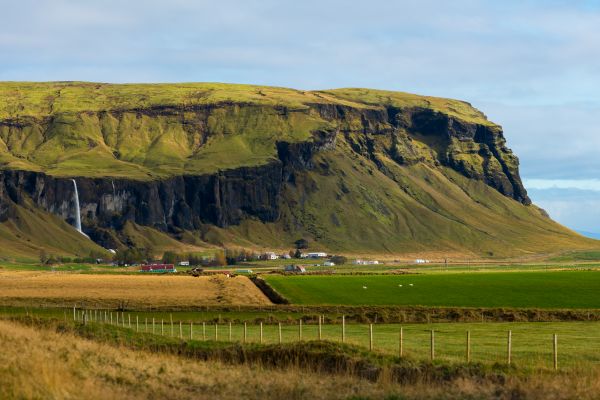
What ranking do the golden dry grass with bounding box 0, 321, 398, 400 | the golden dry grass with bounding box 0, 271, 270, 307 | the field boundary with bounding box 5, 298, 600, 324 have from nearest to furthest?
1. the golden dry grass with bounding box 0, 321, 398, 400
2. the field boundary with bounding box 5, 298, 600, 324
3. the golden dry grass with bounding box 0, 271, 270, 307

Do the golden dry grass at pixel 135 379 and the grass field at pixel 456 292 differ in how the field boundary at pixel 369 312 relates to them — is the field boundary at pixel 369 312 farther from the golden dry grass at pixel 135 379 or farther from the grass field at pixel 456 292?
the golden dry grass at pixel 135 379

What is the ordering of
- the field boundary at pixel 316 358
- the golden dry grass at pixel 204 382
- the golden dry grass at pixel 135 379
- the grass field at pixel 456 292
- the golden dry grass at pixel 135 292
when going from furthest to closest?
the golden dry grass at pixel 135 292 < the grass field at pixel 456 292 < the field boundary at pixel 316 358 < the golden dry grass at pixel 204 382 < the golden dry grass at pixel 135 379

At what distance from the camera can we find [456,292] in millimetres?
107875

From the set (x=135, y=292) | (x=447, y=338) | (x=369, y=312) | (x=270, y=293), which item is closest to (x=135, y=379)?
(x=447, y=338)

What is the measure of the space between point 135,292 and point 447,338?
62137 millimetres

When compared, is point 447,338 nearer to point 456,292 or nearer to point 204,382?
point 204,382

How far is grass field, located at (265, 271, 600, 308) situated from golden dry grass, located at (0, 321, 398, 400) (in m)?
55.4

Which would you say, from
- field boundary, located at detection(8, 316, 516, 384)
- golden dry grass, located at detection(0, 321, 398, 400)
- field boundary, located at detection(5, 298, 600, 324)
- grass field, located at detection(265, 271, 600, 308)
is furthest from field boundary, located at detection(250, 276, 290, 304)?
golden dry grass, located at detection(0, 321, 398, 400)

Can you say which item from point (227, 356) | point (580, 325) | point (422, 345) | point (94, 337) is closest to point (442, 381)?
point (227, 356)

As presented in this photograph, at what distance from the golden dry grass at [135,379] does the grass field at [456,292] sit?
55.4 metres

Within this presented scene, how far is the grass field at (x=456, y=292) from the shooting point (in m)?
93.4

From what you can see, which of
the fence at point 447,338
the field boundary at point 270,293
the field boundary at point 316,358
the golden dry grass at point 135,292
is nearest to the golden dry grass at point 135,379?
the field boundary at point 316,358

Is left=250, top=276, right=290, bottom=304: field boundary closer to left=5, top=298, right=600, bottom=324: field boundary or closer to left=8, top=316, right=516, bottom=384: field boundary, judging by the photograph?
left=5, top=298, right=600, bottom=324: field boundary

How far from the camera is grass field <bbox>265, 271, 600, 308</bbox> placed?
93.4 m
